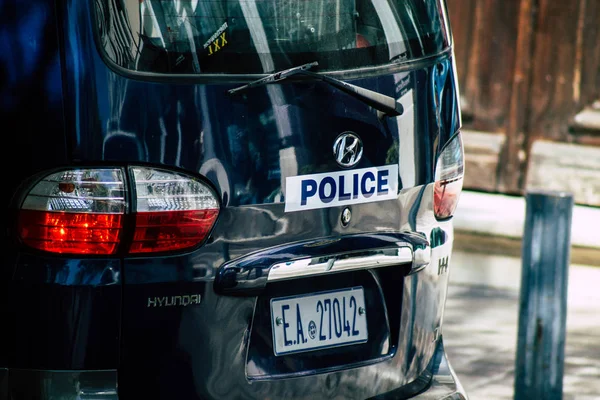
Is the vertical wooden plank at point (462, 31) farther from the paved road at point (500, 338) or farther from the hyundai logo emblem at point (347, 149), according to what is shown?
the hyundai logo emblem at point (347, 149)

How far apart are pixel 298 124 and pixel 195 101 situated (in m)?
0.29

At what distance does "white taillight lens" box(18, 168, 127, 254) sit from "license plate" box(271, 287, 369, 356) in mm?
499

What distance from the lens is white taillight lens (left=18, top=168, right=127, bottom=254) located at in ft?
8.41

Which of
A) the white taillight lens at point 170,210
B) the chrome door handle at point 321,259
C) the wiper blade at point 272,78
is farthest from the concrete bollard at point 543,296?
the white taillight lens at point 170,210

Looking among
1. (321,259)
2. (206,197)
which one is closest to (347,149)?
(321,259)

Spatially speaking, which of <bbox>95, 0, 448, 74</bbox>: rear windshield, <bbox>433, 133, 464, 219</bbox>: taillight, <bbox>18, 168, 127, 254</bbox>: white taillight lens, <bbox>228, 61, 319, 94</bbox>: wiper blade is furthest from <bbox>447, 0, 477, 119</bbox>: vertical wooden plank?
<bbox>18, 168, 127, 254</bbox>: white taillight lens

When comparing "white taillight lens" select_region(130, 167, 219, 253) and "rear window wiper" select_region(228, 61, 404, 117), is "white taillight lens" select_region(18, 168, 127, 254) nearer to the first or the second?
"white taillight lens" select_region(130, 167, 219, 253)

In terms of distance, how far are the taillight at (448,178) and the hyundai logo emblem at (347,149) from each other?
36 centimetres

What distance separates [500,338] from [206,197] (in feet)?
9.82

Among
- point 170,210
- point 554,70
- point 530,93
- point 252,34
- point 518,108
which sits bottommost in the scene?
point 518,108

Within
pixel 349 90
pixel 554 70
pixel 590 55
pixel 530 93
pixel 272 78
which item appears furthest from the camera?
pixel 530 93

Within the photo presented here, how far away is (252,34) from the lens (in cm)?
278

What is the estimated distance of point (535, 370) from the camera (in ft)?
13.0

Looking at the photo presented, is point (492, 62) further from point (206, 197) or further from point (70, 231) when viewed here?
point (70, 231)
